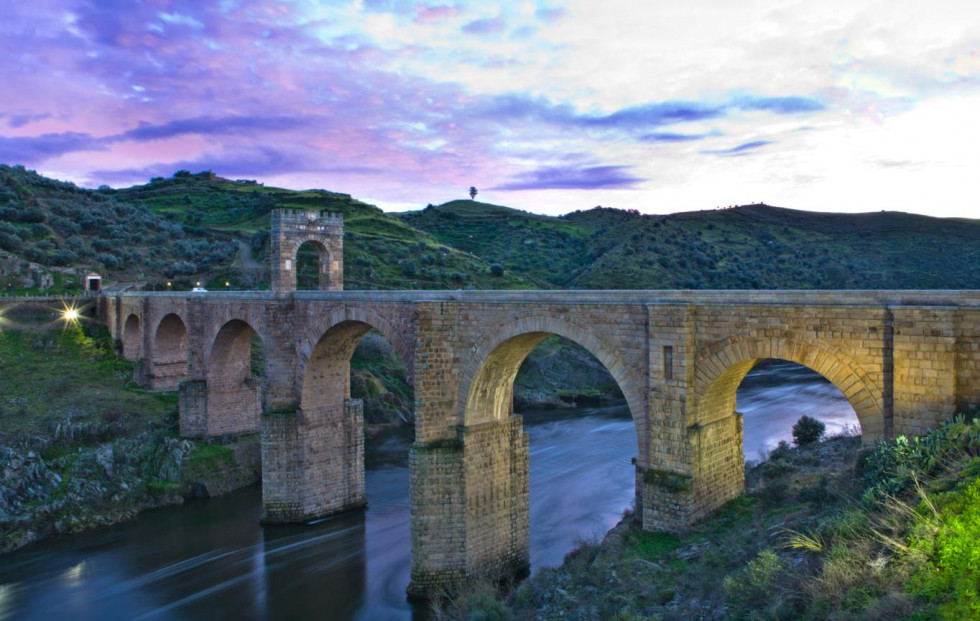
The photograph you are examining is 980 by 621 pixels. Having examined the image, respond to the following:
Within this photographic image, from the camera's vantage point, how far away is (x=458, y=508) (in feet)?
54.0

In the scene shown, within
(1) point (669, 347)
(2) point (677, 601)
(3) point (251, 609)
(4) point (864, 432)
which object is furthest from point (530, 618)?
(3) point (251, 609)

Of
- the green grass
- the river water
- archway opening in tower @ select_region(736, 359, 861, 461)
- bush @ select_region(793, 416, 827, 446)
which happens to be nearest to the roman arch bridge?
the river water

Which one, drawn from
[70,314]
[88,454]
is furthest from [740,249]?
[88,454]

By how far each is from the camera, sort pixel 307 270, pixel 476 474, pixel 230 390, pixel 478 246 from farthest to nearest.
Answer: pixel 478 246 → pixel 307 270 → pixel 230 390 → pixel 476 474

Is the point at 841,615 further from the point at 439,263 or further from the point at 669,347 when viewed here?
the point at 439,263

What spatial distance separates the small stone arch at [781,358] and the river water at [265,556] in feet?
26.7

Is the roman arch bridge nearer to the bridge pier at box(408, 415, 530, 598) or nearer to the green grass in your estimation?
the bridge pier at box(408, 415, 530, 598)

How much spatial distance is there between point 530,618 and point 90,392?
28.1 m

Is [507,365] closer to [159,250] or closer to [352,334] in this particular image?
[352,334]

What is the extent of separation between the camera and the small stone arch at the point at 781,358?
1048cm

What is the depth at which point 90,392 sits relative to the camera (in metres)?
30.9

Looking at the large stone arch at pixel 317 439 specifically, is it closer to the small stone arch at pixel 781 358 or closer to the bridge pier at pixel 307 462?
the bridge pier at pixel 307 462

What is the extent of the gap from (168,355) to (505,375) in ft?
79.5

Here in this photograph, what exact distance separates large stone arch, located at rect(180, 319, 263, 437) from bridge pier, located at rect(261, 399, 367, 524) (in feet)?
22.5
